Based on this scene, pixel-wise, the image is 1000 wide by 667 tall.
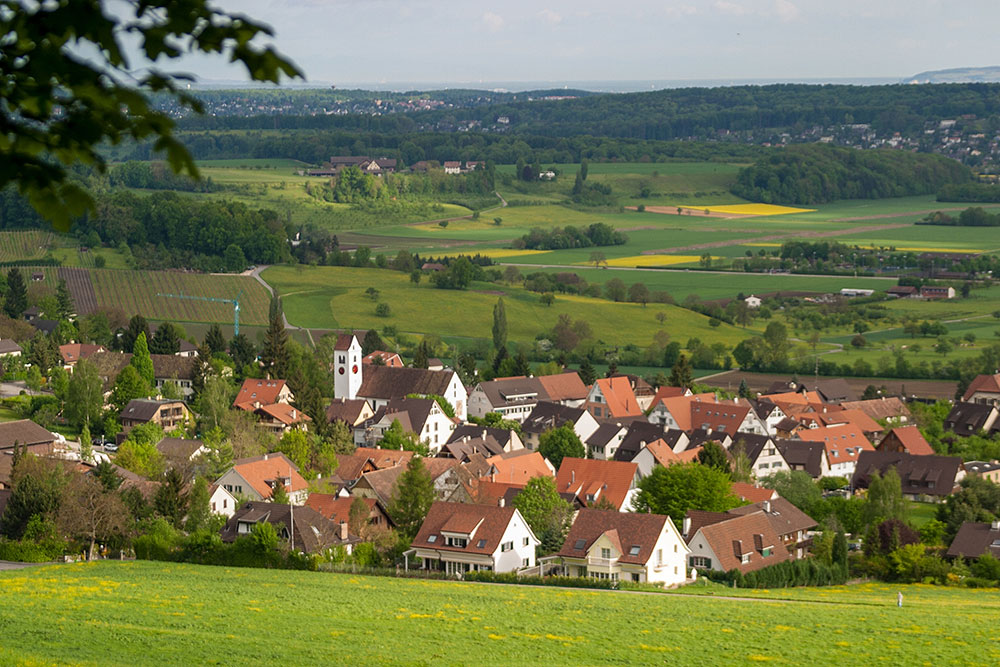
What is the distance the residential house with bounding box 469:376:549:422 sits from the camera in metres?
62.0

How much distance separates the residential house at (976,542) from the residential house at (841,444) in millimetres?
15193

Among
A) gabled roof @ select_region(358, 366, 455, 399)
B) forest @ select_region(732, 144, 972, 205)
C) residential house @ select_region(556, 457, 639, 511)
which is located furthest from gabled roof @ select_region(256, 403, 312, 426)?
forest @ select_region(732, 144, 972, 205)

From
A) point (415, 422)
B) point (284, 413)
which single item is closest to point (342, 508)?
point (415, 422)

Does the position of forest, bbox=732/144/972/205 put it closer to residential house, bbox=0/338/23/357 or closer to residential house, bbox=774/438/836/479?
residential house, bbox=0/338/23/357

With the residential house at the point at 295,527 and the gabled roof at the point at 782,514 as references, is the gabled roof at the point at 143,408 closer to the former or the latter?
the residential house at the point at 295,527

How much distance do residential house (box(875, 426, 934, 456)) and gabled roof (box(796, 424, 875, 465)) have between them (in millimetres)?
898

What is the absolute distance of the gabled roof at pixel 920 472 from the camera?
155 feet

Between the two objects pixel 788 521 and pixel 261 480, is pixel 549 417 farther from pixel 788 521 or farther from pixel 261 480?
pixel 788 521

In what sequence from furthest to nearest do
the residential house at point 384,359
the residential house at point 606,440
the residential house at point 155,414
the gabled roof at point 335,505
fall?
1. the residential house at point 384,359
2. the residential house at point 155,414
3. the residential house at point 606,440
4. the gabled roof at point 335,505

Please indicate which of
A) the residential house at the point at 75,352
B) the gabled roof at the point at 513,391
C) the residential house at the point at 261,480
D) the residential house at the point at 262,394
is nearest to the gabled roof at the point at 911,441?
the gabled roof at the point at 513,391

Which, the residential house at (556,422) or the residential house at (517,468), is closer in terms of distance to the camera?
the residential house at (517,468)

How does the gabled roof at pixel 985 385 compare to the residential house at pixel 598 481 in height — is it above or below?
below

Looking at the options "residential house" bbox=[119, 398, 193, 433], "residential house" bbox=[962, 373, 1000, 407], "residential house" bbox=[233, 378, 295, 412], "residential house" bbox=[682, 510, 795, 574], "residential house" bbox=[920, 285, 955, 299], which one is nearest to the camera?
"residential house" bbox=[682, 510, 795, 574]

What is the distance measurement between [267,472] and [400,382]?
19428 millimetres
